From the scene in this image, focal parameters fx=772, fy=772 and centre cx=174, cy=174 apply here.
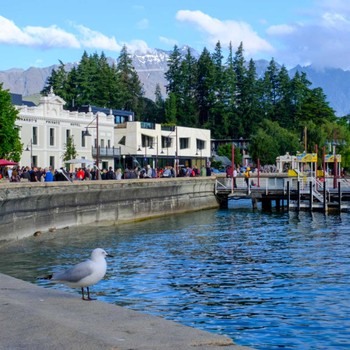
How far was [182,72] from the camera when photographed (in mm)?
143125

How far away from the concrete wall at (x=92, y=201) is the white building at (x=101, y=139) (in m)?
8.61

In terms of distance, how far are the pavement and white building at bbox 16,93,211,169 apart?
48069 millimetres

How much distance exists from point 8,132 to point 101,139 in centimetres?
2307

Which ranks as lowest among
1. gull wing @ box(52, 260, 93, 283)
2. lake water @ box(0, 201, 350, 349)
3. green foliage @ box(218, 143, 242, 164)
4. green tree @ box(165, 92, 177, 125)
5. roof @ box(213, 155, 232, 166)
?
lake water @ box(0, 201, 350, 349)

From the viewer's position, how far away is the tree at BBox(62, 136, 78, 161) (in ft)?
246

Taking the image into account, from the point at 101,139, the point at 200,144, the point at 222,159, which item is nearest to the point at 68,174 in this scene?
the point at 101,139

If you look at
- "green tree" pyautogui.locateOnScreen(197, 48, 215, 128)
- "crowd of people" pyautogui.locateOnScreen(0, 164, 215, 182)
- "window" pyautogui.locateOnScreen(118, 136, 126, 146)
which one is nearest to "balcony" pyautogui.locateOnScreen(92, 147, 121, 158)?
"window" pyautogui.locateOnScreen(118, 136, 126, 146)

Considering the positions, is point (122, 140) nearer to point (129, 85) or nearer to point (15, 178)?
point (15, 178)

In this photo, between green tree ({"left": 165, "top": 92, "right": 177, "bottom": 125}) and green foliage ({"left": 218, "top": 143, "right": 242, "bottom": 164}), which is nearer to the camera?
green foliage ({"left": 218, "top": 143, "right": 242, "bottom": 164})

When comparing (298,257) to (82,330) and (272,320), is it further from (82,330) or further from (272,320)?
(82,330)

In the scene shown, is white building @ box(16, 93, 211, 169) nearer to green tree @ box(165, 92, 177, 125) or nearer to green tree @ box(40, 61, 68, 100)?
green tree @ box(40, 61, 68, 100)

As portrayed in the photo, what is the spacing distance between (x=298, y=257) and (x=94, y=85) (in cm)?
Answer: 9983

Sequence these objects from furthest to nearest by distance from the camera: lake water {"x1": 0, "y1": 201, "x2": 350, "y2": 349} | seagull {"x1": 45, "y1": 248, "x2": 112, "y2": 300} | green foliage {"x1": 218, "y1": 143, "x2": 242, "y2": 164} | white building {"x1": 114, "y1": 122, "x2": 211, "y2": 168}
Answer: green foliage {"x1": 218, "y1": 143, "x2": 242, "y2": 164}, white building {"x1": 114, "y1": 122, "x2": 211, "y2": 168}, lake water {"x1": 0, "y1": 201, "x2": 350, "y2": 349}, seagull {"x1": 45, "y1": 248, "x2": 112, "y2": 300}

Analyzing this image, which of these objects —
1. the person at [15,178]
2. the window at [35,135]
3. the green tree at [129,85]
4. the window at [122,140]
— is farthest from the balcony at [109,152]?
the green tree at [129,85]
